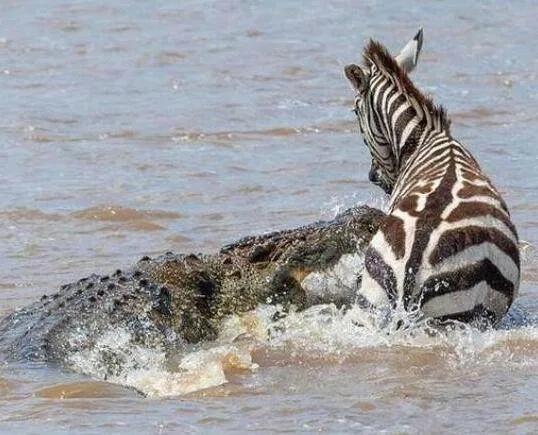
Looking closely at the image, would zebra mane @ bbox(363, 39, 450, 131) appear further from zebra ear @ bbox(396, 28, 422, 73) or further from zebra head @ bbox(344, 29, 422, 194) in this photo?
zebra ear @ bbox(396, 28, 422, 73)

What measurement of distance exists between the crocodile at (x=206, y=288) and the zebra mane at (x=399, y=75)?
0.79 metres

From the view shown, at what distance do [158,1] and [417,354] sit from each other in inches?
525

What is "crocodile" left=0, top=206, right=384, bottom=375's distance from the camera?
7.51m

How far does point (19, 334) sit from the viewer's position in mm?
7434

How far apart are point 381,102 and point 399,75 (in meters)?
0.24

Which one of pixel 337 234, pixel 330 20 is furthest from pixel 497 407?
pixel 330 20

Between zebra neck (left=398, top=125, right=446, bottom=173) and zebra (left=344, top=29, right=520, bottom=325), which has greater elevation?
zebra neck (left=398, top=125, right=446, bottom=173)

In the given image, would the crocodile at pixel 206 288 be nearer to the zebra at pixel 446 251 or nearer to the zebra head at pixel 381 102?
the zebra at pixel 446 251

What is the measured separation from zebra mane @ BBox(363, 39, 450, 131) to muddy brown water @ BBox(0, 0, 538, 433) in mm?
1101

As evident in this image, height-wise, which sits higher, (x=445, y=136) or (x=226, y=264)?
(x=445, y=136)

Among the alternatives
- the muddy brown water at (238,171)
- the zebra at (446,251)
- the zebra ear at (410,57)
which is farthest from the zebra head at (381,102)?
the muddy brown water at (238,171)

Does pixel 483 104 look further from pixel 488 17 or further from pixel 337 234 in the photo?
pixel 337 234

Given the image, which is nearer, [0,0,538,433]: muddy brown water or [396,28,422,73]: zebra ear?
[0,0,538,433]: muddy brown water

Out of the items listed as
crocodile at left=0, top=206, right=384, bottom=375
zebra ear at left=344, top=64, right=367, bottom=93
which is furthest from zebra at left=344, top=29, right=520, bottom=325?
zebra ear at left=344, top=64, right=367, bottom=93
